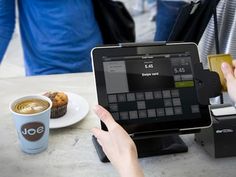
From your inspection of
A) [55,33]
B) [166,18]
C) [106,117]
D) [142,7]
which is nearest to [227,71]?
[106,117]

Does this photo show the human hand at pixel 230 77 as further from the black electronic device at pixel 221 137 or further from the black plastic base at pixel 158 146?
the black plastic base at pixel 158 146

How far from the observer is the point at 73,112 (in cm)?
103

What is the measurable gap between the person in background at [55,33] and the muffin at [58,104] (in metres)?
0.57

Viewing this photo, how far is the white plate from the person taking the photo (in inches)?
37.9

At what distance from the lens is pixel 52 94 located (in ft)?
3.33

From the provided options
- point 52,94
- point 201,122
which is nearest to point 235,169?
point 201,122

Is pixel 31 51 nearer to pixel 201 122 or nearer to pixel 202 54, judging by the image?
pixel 202 54

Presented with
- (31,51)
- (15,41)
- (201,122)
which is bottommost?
(15,41)

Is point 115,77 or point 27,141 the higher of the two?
point 115,77

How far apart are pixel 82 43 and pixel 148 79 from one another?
0.80m

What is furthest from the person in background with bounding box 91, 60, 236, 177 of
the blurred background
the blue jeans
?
the blurred background

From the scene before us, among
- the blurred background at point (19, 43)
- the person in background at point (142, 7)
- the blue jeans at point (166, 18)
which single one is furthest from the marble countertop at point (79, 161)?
the person in background at point (142, 7)

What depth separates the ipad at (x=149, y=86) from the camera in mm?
838

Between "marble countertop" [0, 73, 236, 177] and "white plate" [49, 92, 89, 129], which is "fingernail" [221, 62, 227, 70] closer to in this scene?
"marble countertop" [0, 73, 236, 177]
